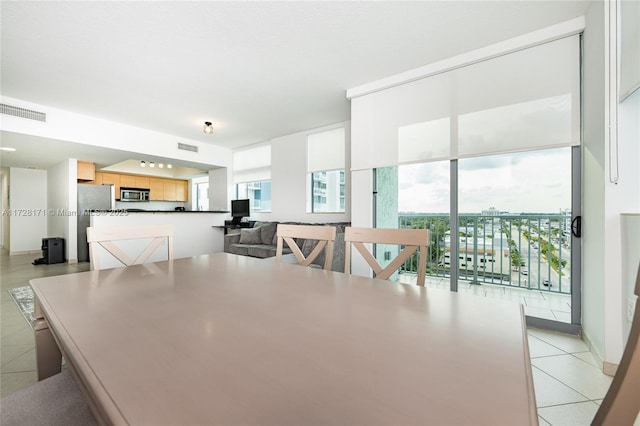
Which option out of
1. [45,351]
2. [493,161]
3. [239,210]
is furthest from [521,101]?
[239,210]

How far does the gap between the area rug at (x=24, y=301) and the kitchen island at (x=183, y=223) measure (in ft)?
3.31

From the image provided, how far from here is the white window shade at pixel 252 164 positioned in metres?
5.99

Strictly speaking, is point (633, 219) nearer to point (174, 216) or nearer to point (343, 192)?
point (343, 192)

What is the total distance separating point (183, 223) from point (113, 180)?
3.47m

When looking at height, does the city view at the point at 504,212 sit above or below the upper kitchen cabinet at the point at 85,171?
below

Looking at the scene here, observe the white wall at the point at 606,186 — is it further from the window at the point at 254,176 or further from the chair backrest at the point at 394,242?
the window at the point at 254,176

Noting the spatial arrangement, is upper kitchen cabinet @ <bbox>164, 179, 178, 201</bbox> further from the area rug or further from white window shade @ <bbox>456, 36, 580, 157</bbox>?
white window shade @ <bbox>456, 36, 580, 157</bbox>

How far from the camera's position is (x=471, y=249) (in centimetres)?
376

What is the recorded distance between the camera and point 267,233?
501 cm

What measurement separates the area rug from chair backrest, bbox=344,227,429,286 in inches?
121

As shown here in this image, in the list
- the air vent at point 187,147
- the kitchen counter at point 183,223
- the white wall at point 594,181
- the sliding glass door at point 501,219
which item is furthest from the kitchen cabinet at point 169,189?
the white wall at point 594,181

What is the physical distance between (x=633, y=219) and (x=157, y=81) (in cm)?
443

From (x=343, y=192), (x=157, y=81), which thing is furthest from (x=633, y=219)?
(x=157, y=81)

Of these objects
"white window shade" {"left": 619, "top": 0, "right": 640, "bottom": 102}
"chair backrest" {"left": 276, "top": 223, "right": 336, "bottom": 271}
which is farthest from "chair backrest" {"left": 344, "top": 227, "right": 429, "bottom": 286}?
"white window shade" {"left": 619, "top": 0, "right": 640, "bottom": 102}
